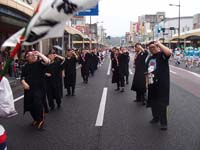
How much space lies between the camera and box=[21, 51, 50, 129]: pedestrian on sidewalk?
7.00 metres

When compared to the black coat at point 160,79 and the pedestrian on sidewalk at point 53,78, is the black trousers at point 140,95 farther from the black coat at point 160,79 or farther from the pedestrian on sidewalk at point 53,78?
the black coat at point 160,79

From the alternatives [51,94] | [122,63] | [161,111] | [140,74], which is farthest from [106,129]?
[122,63]

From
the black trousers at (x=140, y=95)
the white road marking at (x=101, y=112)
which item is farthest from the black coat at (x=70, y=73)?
the black trousers at (x=140, y=95)

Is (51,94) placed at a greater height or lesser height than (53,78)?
lesser

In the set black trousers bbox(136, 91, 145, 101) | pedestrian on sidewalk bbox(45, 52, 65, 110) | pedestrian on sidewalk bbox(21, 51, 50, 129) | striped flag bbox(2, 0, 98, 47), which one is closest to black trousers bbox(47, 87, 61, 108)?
pedestrian on sidewalk bbox(45, 52, 65, 110)

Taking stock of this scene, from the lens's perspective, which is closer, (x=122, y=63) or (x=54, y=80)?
(x=54, y=80)

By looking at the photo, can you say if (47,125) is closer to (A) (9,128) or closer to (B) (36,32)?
(A) (9,128)

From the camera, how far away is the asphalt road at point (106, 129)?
6090 millimetres

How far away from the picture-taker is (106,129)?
7.26 m

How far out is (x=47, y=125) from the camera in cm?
775

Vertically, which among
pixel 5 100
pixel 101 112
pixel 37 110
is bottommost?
pixel 101 112

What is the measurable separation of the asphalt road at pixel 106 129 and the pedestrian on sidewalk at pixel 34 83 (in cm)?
40

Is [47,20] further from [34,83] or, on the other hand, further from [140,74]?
[140,74]

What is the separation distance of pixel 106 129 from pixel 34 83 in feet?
5.33
